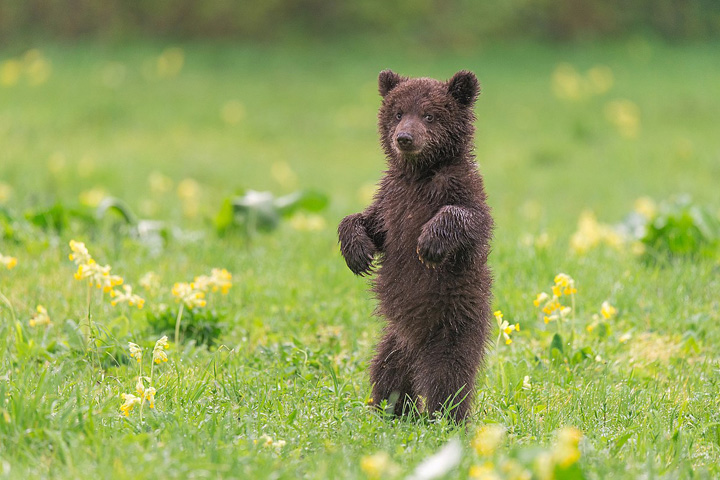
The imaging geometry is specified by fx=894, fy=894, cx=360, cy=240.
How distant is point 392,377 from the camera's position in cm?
402

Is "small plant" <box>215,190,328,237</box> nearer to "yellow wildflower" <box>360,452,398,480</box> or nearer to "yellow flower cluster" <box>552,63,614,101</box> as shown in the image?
"yellow wildflower" <box>360,452,398,480</box>

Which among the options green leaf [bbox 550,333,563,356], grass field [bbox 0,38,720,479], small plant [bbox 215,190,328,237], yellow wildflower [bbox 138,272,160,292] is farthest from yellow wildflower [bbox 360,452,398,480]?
small plant [bbox 215,190,328,237]

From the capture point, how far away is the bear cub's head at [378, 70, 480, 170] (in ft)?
12.1

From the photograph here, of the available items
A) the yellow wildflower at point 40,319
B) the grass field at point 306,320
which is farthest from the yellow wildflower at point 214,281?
the yellow wildflower at point 40,319

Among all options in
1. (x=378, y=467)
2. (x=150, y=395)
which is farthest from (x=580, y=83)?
(x=378, y=467)

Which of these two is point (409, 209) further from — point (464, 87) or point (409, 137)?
point (464, 87)

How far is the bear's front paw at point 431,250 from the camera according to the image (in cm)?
346

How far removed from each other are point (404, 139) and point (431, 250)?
1.55ft

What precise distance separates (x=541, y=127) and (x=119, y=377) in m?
12.2

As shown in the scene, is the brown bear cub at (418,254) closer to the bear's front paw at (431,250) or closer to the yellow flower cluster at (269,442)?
the bear's front paw at (431,250)

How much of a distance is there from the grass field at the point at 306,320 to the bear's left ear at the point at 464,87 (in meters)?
1.32

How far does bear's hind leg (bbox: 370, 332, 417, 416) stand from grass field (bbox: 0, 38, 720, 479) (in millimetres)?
114

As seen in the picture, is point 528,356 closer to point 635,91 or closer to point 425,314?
point 425,314

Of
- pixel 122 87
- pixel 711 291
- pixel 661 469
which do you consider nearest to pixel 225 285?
pixel 661 469
